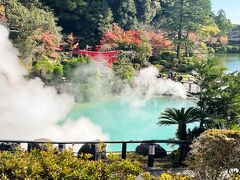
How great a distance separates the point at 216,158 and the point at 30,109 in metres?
15.9

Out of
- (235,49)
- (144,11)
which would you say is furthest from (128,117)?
(235,49)

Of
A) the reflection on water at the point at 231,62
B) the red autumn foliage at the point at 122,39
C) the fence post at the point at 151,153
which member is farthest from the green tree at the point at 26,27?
the reflection on water at the point at 231,62

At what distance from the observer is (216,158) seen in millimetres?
5961

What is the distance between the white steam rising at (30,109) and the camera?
17062 mm

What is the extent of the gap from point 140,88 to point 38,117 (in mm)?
9490

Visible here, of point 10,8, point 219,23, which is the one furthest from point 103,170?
point 219,23

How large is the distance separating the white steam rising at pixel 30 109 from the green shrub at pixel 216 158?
34.9 feet

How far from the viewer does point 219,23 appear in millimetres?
70938

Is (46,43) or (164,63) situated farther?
(164,63)

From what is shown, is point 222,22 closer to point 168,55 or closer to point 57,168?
point 168,55

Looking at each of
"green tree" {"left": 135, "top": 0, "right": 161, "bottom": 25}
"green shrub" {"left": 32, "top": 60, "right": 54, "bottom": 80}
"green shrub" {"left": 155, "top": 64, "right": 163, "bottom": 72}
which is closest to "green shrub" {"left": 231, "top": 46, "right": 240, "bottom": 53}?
"green tree" {"left": 135, "top": 0, "right": 161, "bottom": 25}

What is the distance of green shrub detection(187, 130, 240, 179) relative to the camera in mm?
5820

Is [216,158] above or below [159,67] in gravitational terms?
below

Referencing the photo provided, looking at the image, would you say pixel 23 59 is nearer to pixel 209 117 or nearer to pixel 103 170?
pixel 209 117
